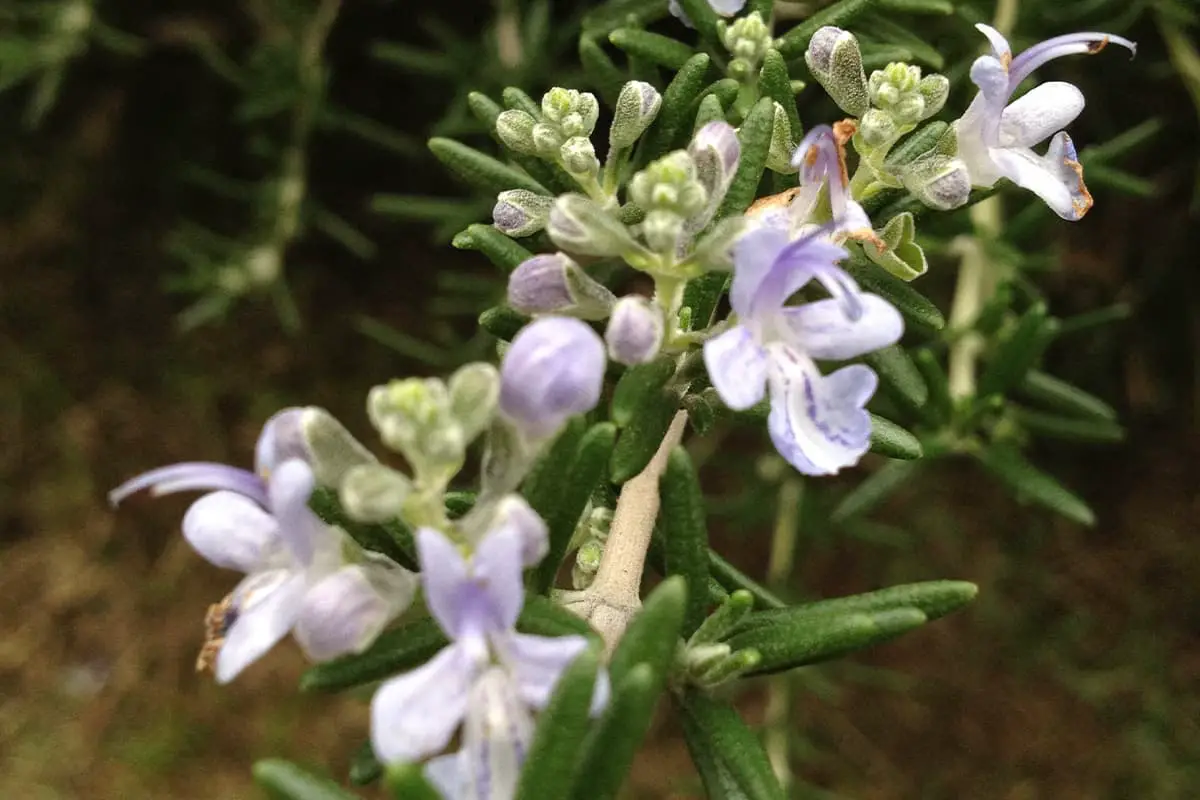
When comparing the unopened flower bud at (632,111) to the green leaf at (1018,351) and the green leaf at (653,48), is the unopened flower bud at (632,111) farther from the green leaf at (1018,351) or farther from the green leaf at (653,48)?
the green leaf at (1018,351)

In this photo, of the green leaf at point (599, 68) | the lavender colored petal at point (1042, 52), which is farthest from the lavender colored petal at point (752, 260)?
the green leaf at point (599, 68)

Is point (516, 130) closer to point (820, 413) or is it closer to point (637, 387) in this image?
point (637, 387)

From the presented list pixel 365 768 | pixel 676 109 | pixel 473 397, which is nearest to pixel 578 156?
pixel 676 109

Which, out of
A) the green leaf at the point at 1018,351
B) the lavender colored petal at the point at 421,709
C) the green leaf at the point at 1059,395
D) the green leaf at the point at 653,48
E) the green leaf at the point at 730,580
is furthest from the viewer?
the green leaf at the point at 1059,395

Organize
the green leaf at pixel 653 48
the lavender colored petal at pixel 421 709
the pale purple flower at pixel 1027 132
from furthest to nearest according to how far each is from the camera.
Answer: the green leaf at pixel 653 48 < the pale purple flower at pixel 1027 132 < the lavender colored petal at pixel 421 709

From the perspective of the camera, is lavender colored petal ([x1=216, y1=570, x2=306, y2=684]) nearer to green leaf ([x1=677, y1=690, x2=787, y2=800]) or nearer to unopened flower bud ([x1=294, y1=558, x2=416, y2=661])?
unopened flower bud ([x1=294, y1=558, x2=416, y2=661])

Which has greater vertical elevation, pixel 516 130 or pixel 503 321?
pixel 516 130

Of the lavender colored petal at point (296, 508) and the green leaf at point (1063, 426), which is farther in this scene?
the green leaf at point (1063, 426)
